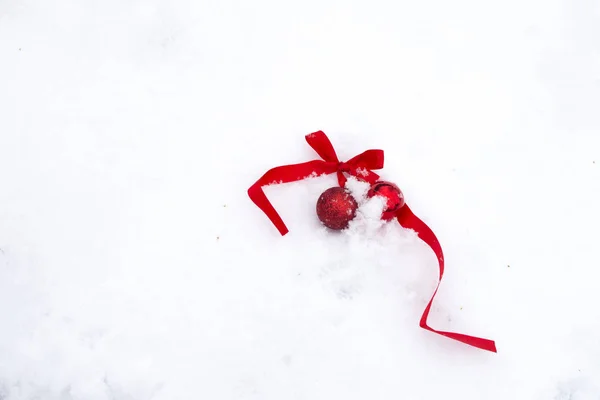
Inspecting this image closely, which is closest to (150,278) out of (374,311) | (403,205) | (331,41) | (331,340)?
(331,340)

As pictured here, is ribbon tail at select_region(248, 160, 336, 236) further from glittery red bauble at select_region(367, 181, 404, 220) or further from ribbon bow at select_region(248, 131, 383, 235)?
glittery red bauble at select_region(367, 181, 404, 220)

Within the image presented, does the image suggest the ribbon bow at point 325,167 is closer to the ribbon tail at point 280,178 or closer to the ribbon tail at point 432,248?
the ribbon tail at point 280,178

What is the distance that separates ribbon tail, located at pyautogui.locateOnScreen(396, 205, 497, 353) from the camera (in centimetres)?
134

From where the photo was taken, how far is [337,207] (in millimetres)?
1345

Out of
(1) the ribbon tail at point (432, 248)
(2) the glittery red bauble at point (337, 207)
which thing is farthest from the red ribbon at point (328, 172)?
(2) the glittery red bauble at point (337, 207)

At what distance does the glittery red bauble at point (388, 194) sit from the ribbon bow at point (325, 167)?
12cm

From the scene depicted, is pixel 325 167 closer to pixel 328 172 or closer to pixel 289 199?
pixel 328 172

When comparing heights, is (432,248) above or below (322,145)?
below

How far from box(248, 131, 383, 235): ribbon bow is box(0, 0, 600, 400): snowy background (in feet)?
0.17

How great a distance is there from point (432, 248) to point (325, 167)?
1.27 feet

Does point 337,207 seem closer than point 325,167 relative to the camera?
Yes

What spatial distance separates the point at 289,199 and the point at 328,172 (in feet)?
0.47

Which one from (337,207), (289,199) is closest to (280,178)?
(289,199)

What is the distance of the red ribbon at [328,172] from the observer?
1.43 m
